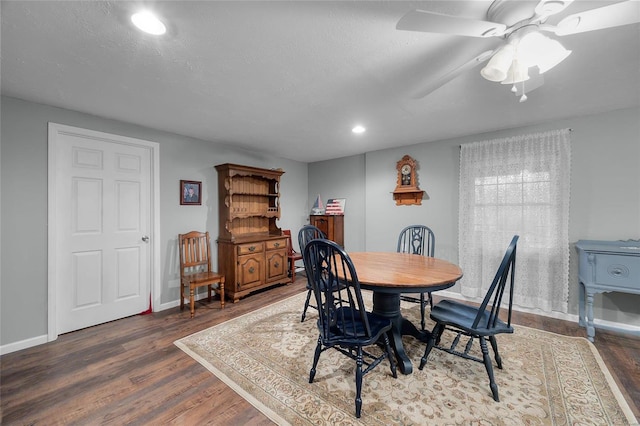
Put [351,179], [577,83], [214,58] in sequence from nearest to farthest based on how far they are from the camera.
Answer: [214,58]
[577,83]
[351,179]

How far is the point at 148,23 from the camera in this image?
4.66ft

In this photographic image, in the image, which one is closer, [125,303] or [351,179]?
[125,303]

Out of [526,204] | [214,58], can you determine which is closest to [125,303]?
[214,58]

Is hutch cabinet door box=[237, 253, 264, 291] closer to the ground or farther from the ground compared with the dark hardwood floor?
farther from the ground

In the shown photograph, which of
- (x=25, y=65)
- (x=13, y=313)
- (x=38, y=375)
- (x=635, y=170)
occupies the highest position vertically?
(x=25, y=65)

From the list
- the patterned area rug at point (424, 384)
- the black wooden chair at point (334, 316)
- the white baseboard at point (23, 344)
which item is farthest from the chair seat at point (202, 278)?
the black wooden chair at point (334, 316)

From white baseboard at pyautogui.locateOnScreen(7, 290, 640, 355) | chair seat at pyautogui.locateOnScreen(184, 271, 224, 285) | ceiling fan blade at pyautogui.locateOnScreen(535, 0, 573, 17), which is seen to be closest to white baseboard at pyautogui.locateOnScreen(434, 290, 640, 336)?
white baseboard at pyautogui.locateOnScreen(7, 290, 640, 355)

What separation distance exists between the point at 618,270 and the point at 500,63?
2.48m

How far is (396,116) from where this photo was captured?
9.45 feet

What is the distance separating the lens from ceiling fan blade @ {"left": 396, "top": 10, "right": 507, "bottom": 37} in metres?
1.12

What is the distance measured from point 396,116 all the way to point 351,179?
2.11 m

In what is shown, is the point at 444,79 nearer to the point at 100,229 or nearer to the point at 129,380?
the point at 129,380

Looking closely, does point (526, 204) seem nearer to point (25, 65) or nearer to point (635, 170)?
point (635, 170)

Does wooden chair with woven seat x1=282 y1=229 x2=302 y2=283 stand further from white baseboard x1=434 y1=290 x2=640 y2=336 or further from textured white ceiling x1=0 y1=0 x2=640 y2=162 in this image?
white baseboard x1=434 y1=290 x2=640 y2=336
